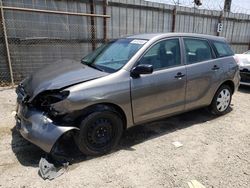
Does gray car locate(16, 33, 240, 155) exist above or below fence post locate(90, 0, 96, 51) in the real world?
below

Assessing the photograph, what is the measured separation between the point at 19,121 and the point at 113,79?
4.71 feet

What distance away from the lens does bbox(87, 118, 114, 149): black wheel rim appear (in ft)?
10.0

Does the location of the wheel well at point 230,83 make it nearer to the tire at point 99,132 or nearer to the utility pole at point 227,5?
the tire at point 99,132

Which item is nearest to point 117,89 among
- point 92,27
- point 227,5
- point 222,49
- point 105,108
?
point 105,108

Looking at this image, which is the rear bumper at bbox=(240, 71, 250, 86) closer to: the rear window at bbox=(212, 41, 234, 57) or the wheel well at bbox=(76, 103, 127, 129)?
the rear window at bbox=(212, 41, 234, 57)

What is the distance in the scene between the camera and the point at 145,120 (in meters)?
3.59

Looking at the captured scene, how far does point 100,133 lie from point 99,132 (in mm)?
27

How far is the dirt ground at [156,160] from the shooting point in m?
2.71

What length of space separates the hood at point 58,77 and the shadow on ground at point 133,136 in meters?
0.83

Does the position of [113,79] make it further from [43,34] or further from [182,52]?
[43,34]

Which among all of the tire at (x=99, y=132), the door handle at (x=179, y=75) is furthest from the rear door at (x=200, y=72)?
the tire at (x=99, y=132)

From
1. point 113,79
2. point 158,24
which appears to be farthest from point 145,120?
point 158,24

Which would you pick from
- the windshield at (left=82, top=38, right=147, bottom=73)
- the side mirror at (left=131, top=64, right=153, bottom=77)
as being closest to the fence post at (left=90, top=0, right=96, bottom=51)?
the windshield at (left=82, top=38, right=147, bottom=73)

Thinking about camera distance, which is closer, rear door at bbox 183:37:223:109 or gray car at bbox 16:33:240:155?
gray car at bbox 16:33:240:155
